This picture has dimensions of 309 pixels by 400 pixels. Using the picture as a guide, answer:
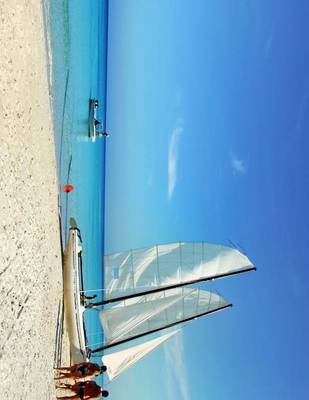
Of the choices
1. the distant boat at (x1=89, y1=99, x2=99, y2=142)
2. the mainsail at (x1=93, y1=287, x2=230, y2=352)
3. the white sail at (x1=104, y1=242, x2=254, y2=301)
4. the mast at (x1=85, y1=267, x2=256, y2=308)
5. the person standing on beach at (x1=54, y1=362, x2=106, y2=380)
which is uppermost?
the distant boat at (x1=89, y1=99, x2=99, y2=142)

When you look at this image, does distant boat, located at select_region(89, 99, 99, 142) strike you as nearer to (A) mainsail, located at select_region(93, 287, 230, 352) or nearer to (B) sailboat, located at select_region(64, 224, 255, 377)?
(B) sailboat, located at select_region(64, 224, 255, 377)

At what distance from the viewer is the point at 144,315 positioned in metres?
15.0

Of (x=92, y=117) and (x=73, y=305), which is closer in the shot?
(x=73, y=305)

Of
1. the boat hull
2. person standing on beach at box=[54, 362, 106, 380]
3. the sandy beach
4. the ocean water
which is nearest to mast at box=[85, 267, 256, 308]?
the sandy beach

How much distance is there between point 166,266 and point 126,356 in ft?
9.98

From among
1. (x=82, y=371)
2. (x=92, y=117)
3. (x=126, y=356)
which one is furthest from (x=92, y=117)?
(x=82, y=371)

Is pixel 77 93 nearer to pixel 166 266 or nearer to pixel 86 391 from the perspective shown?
pixel 166 266

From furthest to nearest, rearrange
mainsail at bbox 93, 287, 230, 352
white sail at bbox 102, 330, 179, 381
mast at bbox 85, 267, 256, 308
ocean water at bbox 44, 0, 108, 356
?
ocean water at bbox 44, 0, 108, 356, mainsail at bbox 93, 287, 230, 352, white sail at bbox 102, 330, 179, 381, mast at bbox 85, 267, 256, 308

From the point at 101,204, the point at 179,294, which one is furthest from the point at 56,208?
the point at 101,204

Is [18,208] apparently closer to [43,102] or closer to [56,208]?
[43,102]

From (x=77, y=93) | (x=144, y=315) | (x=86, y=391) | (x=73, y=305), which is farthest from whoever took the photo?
(x=77, y=93)

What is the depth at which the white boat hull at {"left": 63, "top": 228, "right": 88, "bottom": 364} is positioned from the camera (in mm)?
14977

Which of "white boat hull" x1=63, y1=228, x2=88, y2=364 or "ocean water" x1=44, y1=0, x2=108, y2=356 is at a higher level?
"ocean water" x1=44, y1=0, x2=108, y2=356

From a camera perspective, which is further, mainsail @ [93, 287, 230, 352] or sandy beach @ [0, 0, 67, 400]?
mainsail @ [93, 287, 230, 352]
